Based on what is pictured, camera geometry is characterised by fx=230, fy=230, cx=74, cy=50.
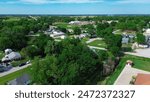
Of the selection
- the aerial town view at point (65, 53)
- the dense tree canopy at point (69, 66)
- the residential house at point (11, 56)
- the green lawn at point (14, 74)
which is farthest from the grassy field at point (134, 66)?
the residential house at point (11, 56)

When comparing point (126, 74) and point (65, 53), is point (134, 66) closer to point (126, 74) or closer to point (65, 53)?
point (126, 74)

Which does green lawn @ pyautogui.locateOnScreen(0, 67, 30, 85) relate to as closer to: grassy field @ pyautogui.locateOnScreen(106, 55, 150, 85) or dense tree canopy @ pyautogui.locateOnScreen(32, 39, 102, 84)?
dense tree canopy @ pyautogui.locateOnScreen(32, 39, 102, 84)

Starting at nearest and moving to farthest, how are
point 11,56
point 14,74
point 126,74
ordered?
1. point 11,56
2. point 14,74
3. point 126,74

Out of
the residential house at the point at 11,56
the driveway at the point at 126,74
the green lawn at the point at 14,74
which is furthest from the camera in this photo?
the driveway at the point at 126,74

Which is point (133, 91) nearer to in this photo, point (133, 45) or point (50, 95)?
point (50, 95)

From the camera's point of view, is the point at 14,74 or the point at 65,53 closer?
the point at 14,74

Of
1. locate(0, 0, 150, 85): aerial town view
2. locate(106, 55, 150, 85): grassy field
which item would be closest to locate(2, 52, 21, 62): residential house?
locate(0, 0, 150, 85): aerial town view

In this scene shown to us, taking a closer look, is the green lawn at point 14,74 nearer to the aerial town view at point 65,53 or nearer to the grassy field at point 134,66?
the aerial town view at point 65,53

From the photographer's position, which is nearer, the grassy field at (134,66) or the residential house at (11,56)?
the residential house at (11,56)

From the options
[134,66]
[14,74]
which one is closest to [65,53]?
[14,74]
